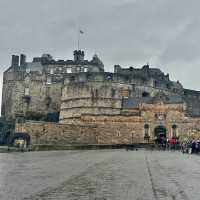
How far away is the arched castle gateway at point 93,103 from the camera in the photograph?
4653 cm

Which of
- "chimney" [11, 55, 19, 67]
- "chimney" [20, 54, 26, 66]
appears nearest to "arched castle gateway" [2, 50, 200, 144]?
"chimney" [11, 55, 19, 67]

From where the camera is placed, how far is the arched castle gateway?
46.5 m

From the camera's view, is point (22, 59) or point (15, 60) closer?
point (15, 60)

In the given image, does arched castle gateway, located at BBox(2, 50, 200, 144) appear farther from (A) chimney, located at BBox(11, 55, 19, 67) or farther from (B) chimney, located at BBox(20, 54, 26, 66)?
(B) chimney, located at BBox(20, 54, 26, 66)

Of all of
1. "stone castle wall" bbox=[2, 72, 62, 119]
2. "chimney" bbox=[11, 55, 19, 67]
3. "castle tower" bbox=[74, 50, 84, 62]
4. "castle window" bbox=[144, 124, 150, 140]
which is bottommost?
"castle window" bbox=[144, 124, 150, 140]

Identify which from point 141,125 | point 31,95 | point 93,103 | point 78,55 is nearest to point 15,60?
point 31,95

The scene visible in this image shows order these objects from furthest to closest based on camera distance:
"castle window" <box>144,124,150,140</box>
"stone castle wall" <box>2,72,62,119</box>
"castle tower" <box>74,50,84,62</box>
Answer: "castle tower" <box>74,50,84,62</box> → "stone castle wall" <box>2,72,62,119</box> → "castle window" <box>144,124,150,140</box>

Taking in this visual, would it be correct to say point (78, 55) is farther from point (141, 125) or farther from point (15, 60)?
point (141, 125)

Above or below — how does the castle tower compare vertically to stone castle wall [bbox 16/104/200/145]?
above

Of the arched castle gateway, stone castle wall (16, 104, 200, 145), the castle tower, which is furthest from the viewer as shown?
the castle tower

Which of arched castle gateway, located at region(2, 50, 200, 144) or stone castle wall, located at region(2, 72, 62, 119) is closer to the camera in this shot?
arched castle gateway, located at region(2, 50, 200, 144)

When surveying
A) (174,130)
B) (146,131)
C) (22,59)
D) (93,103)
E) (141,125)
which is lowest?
(146,131)

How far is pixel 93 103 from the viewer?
54.0 metres

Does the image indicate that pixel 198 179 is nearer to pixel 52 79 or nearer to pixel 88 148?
pixel 88 148
